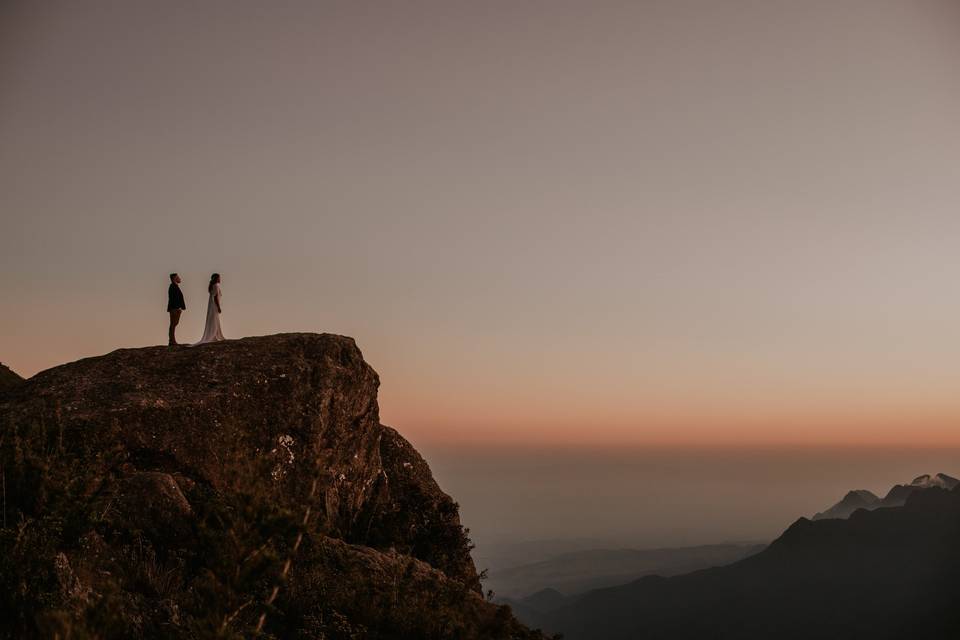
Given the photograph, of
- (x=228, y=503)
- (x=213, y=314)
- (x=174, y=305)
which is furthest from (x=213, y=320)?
(x=228, y=503)

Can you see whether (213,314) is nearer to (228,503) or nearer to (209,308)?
(209,308)

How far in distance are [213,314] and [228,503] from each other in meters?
10.9

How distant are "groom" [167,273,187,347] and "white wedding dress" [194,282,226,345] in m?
1.96

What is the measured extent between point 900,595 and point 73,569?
764 ft

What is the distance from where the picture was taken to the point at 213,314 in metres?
24.9

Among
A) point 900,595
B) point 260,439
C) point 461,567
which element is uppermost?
point 260,439

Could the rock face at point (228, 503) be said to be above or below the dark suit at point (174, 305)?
below

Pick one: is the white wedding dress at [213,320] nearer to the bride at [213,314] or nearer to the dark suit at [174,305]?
the bride at [213,314]

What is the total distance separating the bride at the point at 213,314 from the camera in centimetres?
2461

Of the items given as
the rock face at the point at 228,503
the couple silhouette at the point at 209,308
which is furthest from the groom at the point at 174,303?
the rock face at the point at 228,503

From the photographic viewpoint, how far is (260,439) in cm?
1925

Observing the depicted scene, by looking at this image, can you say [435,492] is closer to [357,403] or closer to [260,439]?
[357,403]

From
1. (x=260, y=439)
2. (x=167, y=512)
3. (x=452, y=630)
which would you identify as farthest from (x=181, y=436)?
(x=452, y=630)

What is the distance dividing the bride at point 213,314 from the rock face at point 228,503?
75.9 inches
